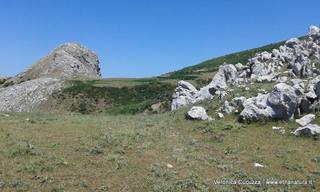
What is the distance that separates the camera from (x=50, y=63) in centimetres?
15038

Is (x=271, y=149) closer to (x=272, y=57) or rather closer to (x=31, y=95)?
(x=272, y=57)

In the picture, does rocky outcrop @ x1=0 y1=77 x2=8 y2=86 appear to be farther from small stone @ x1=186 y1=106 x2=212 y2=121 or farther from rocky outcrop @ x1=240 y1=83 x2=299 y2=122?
rocky outcrop @ x1=240 y1=83 x2=299 y2=122

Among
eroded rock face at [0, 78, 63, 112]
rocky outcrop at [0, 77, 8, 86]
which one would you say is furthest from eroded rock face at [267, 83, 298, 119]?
rocky outcrop at [0, 77, 8, 86]

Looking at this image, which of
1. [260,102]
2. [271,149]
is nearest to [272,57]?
[260,102]

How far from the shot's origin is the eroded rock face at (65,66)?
14450 centimetres

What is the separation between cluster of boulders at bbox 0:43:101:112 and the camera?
4513 inches

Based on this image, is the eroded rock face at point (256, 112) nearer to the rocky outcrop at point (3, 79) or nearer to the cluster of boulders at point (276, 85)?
the cluster of boulders at point (276, 85)

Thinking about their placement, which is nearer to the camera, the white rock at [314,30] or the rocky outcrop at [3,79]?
the white rock at [314,30]

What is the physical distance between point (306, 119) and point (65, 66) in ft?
381

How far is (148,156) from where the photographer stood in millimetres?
30422

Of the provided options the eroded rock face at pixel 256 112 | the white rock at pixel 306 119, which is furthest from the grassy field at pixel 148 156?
the eroded rock face at pixel 256 112

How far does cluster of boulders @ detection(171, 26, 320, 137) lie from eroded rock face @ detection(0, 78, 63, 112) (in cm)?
5613

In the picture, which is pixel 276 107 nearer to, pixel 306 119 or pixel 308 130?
pixel 306 119

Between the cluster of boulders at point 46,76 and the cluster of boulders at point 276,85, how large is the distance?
58.4 metres
